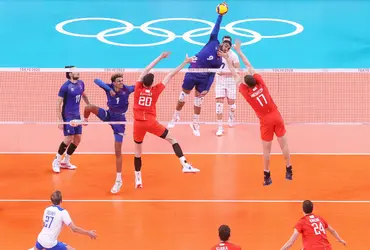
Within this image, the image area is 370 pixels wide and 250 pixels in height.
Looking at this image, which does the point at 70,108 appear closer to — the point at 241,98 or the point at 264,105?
the point at 264,105

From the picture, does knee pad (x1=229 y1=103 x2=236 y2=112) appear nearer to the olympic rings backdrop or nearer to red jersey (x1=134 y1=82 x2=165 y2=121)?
red jersey (x1=134 y1=82 x2=165 y2=121)

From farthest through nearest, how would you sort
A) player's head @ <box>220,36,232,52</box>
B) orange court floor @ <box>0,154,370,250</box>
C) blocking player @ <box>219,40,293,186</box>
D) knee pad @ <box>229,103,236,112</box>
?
knee pad @ <box>229,103,236,112</box> → player's head @ <box>220,36,232,52</box> → blocking player @ <box>219,40,293,186</box> → orange court floor @ <box>0,154,370,250</box>

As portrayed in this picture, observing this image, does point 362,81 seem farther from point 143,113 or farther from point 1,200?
point 1,200

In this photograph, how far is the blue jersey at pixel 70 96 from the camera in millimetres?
22297

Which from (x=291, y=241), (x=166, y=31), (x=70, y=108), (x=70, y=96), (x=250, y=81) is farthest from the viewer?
(x=166, y=31)

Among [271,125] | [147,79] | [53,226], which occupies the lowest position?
[53,226]

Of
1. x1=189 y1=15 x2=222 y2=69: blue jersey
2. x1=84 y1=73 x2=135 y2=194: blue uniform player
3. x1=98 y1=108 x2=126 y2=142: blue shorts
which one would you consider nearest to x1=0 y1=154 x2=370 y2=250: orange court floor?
x1=84 y1=73 x2=135 y2=194: blue uniform player

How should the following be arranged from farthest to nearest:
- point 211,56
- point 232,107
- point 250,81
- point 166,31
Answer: point 166,31 < point 232,107 < point 211,56 < point 250,81

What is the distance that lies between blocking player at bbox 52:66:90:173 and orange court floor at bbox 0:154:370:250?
2.57 ft

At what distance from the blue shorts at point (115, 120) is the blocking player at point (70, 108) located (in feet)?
3.29

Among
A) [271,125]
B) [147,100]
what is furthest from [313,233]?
[147,100]

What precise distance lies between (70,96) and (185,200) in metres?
4.54

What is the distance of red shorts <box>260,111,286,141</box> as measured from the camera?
2002cm

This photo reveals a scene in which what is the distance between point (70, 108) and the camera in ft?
74.1
